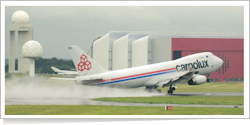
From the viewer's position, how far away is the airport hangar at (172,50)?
356ft

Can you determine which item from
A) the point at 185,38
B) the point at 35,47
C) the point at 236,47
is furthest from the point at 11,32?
the point at 236,47

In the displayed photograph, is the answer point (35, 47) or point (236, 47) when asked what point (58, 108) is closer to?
point (236, 47)

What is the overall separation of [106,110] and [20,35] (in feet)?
453

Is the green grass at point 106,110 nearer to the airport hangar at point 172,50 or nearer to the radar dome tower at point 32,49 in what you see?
the airport hangar at point 172,50

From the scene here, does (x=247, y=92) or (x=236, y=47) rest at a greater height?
(x=236, y=47)

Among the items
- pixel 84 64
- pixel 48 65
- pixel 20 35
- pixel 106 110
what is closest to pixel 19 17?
pixel 20 35

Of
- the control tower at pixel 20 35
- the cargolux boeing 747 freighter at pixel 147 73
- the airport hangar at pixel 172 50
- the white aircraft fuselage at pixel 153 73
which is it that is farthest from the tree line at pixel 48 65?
the cargolux boeing 747 freighter at pixel 147 73

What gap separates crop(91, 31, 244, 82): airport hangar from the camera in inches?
4272

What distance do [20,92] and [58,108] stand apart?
18.0 metres

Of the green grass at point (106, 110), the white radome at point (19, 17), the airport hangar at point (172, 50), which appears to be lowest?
the green grass at point (106, 110)

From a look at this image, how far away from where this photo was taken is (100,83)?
51312 mm

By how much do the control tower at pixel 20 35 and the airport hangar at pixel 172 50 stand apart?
58.0 m

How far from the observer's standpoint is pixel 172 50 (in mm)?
110062

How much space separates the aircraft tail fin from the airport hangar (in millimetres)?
58501
